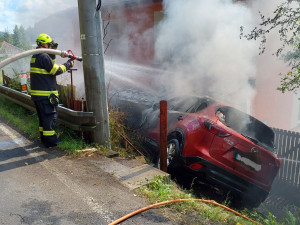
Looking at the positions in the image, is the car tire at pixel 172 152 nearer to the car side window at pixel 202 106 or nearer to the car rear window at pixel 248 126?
the car side window at pixel 202 106

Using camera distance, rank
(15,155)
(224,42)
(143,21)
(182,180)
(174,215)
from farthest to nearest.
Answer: (143,21)
(224,42)
(182,180)
(15,155)
(174,215)

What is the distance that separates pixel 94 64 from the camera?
161 inches

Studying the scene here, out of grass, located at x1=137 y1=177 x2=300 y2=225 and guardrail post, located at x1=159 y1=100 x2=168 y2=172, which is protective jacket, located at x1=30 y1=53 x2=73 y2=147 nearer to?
guardrail post, located at x1=159 y1=100 x2=168 y2=172

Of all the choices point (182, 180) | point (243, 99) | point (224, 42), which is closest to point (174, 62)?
point (224, 42)

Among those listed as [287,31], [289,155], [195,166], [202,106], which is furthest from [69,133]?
[289,155]

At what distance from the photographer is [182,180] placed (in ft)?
14.8

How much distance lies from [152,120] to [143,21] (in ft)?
21.8

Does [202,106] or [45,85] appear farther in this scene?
[202,106]

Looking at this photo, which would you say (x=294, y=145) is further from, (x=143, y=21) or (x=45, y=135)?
(x=143, y=21)

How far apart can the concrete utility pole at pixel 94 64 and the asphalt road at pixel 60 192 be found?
0.59m

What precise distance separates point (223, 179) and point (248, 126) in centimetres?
113

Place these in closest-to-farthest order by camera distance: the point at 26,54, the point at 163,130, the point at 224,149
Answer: the point at 26,54 → the point at 163,130 → the point at 224,149

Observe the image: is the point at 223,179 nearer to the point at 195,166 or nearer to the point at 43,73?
the point at 195,166

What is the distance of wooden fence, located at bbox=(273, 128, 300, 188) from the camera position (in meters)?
7.21
